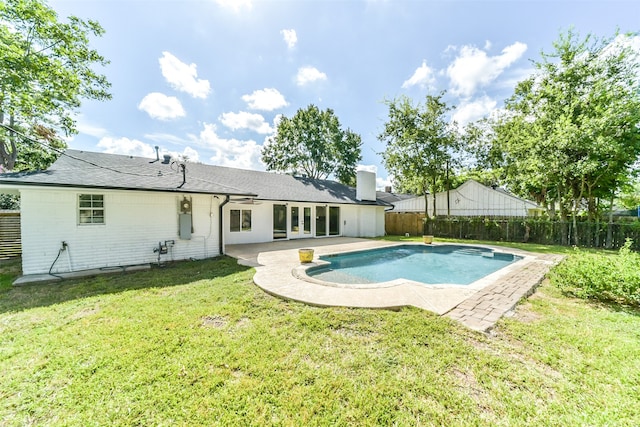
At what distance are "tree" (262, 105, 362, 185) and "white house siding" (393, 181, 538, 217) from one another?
34.7 ft

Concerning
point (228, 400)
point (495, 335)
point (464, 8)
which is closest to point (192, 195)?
point (228, 400)

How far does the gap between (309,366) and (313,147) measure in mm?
27771

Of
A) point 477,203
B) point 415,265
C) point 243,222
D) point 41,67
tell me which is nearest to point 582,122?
point 477,203

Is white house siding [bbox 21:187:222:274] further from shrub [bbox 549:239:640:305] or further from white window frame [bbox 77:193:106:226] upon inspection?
shrub [bbox 549:239:640:305]

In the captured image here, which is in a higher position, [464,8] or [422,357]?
[464,8]

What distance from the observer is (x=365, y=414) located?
2.32m

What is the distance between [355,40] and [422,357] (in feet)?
44.8

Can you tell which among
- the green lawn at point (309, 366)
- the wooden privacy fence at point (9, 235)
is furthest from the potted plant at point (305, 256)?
the wooden privacy fence at point (9, 235)

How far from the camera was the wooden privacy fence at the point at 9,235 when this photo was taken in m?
10.2

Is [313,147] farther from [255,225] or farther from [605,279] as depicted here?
[605,279]

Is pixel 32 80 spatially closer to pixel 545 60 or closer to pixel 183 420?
pixel 183 420

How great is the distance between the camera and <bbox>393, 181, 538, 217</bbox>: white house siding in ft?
59.5

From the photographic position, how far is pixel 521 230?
15.9 meters

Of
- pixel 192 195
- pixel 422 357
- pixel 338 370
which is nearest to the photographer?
pixel 338 370
